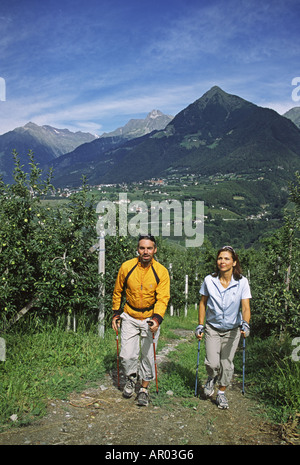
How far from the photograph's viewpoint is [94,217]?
6.81m

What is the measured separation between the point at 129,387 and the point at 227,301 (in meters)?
1.89

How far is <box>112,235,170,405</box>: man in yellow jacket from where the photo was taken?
462 cm

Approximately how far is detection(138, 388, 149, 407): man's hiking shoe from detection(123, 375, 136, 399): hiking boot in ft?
0.76

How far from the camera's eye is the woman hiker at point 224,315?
4562 millimetres

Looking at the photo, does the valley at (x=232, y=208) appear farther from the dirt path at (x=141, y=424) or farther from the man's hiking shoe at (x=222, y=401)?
the dirt path at (x=141, y=424)

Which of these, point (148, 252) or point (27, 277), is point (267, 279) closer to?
point (148, 252)

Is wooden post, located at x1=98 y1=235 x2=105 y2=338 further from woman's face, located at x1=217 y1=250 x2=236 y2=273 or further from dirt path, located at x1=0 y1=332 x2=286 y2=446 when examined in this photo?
woman's face, located at x1=217 y1=250 x2=236 y2=273

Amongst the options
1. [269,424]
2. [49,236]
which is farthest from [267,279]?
[49,236]

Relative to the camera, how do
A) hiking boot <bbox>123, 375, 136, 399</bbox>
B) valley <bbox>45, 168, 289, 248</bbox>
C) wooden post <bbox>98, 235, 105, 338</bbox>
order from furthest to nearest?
valley <bbox>45, 168, 289, 248</bbox> < wooden post <bbox>98, 235, 105, 338</bbox> < hiking boot <bbox>123, 375, 136, 399</bbox>

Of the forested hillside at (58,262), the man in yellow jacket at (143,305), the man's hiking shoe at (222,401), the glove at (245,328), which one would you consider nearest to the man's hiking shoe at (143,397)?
the man in yellow jacket at (143,305)

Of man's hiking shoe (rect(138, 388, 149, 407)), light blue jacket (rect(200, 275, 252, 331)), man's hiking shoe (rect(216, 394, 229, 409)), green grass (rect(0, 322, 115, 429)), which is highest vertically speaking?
light blue jacket (rect(200, 275, 252, 331))

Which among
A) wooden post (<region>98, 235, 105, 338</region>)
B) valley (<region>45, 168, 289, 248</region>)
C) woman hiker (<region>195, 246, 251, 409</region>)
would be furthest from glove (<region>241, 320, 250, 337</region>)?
valley (<region>45, 168, 289, 248</region>)

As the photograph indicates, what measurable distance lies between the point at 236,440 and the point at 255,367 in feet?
8.32

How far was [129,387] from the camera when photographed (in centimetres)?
475
